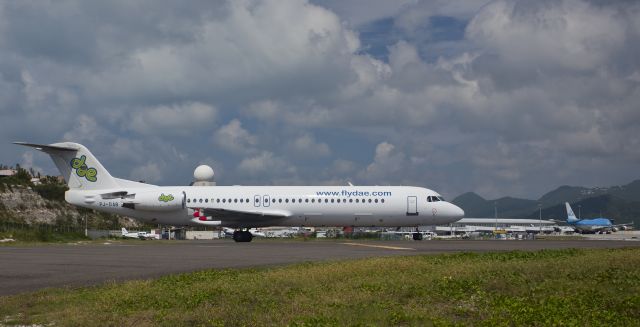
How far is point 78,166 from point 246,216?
12866 millimetres

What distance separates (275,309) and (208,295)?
7.07ft

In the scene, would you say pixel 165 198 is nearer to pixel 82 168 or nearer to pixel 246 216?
pixel 246 216

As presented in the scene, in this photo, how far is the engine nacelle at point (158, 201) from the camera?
44.2 m

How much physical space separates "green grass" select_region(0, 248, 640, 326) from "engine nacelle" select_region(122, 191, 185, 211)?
95.7 feet

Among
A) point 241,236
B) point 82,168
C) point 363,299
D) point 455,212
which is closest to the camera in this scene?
point 363,299

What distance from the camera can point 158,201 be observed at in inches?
1743

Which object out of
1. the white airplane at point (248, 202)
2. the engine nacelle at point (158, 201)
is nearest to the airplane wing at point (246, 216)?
the white airplane at point (248, 202)

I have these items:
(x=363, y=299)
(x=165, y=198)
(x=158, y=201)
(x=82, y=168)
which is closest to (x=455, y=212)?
(x=165, y=198)

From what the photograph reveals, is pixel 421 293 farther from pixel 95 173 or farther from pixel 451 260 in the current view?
pixel 95 173

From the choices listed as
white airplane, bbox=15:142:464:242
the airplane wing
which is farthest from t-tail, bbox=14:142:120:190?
the airplane wing

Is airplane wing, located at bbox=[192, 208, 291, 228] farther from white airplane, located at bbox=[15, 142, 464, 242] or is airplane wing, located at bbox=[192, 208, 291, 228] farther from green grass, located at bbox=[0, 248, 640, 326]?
green grass, located at bbox=[0, 248, 640, 326]

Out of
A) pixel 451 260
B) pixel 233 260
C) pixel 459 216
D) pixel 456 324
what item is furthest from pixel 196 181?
pixel 456 324

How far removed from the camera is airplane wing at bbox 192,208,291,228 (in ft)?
141

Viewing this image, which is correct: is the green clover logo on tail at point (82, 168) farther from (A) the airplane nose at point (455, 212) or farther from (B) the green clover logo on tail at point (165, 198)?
(A) the airplane nose at point (455, 212)
